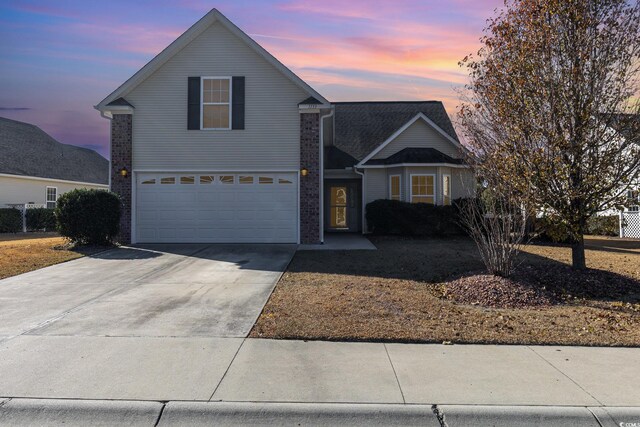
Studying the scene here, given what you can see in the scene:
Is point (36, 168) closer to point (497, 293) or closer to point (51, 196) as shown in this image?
point (51, 196)

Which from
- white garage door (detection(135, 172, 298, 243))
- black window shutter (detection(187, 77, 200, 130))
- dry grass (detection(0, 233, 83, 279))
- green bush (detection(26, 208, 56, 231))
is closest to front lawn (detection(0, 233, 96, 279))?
dry grass (detection(0, 233, 83, 279))

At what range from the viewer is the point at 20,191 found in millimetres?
25000

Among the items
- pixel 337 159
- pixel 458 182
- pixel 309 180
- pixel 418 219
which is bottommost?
pixel 418 219

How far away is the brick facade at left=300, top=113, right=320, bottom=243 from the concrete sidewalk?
9388 mm

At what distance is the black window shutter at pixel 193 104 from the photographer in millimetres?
14883

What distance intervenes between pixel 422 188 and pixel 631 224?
10462mm

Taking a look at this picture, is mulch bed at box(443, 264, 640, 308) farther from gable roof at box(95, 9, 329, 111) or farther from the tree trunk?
gable roof at box(95, 9, 329, 111)

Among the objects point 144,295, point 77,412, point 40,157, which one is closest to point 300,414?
point 77,412

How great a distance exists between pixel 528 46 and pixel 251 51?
893 cm

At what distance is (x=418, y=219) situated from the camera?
17672 mm

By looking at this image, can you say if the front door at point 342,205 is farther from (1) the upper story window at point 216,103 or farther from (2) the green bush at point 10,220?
(2) the green bush at point 10,220

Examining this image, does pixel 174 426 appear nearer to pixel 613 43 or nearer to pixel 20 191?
pixel 613 43

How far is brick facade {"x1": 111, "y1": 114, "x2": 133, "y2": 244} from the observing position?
48.8 ft

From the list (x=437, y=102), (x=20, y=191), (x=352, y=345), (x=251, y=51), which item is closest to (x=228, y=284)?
(x=352, y=345)
